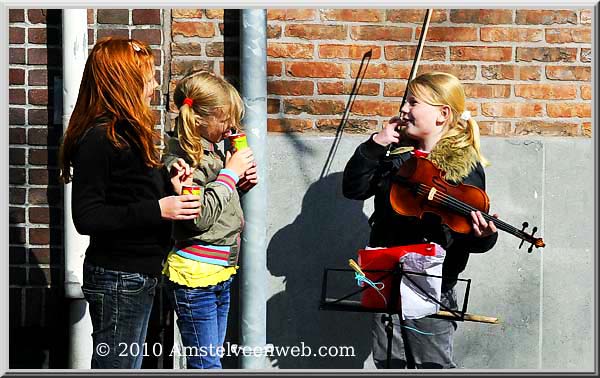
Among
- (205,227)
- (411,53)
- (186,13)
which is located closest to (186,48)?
(186,13)

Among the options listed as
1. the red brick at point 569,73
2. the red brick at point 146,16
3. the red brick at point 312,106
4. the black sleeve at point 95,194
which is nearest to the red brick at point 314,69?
the red brick at point 312,106

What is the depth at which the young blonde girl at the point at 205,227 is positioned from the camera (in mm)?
3975

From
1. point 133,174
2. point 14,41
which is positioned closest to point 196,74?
point 133,174

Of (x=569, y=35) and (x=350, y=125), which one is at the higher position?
(x=569, y=35)

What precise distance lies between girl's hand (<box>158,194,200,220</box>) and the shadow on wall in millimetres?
1195

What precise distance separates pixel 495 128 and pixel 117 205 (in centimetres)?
206

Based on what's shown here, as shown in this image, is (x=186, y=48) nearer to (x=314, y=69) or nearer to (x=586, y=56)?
(x=314, y=69)

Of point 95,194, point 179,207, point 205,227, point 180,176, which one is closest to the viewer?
point 95,194

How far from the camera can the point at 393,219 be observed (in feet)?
13.8

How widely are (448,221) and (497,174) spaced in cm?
92

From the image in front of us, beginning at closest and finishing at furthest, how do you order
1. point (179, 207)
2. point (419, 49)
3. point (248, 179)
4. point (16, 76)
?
point (179, 207) → point (248, 179) → point (419, 49) → point (16, 76)

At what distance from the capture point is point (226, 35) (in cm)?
477

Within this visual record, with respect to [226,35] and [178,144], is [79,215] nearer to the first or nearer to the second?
[178,144]

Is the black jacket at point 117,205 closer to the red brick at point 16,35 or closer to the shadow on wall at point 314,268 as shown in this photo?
Result: the shadow on wall at point 314,268
